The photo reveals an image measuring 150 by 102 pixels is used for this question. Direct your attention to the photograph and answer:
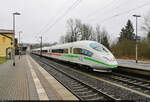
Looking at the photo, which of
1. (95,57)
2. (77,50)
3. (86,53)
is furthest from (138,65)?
(95,57)

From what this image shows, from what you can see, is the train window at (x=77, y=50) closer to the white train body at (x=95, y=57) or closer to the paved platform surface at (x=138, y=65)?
the white train body at (x=95, y=57)

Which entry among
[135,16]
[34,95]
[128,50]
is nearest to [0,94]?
[34,95]

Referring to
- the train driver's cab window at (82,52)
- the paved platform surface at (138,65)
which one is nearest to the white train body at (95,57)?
the train driver's cab window at (82,52)

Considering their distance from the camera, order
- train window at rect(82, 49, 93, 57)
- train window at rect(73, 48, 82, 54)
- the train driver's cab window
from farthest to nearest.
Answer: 1. train window at rect(73, 48, 82, 54)
2. the train driver's cab window
3. train window at rect(82, 49, 93, 57)

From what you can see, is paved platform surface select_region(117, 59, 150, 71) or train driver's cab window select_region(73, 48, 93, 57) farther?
paved platform surface select_region(117, 59, 150, 71)

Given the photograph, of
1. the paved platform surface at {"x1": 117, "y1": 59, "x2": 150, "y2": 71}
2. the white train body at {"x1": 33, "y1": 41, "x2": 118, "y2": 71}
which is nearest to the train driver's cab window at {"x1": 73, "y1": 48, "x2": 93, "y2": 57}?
the white train body at {"x1": 33, "y1": 41, "x2": 118, "y2": 71}

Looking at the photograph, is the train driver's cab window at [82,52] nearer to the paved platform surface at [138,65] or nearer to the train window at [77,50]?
the train window at [77,50]

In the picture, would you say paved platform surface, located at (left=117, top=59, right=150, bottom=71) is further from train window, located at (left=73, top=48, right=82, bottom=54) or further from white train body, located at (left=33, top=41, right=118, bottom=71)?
train window, located at (left=73, top=48, right=82, bottom=54)

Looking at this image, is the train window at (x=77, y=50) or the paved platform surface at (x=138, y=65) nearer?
the paved platform surface at (x=138, y=65)

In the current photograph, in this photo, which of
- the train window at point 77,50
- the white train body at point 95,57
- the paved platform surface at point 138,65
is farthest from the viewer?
the train window at point 77,50

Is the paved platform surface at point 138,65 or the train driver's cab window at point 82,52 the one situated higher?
the train driver's cab window at point 82,52

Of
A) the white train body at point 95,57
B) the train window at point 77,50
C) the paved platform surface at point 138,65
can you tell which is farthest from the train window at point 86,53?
the paved platform surface at point 138,65

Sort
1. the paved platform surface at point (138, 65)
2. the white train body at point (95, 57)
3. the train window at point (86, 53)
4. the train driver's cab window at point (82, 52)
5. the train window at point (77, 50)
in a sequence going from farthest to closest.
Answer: the train window at point (77, 50) → the paved platform surface at point (138, 65) → the train driver's cab window at point (82, 52) → the train window at point (86, 53) → the white train body at point (95, 57)

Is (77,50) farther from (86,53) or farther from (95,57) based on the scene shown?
(95,57)
